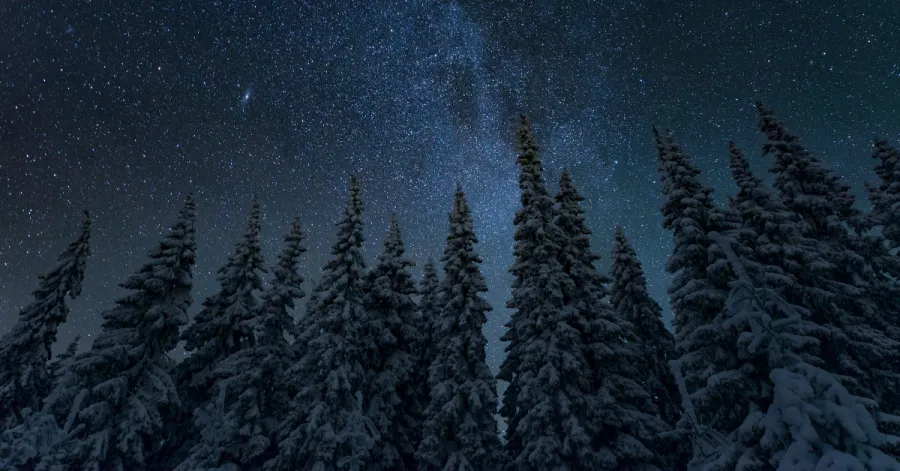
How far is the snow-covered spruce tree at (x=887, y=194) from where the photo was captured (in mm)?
20062

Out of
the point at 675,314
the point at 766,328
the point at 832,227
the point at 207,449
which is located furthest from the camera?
the point at 832,227

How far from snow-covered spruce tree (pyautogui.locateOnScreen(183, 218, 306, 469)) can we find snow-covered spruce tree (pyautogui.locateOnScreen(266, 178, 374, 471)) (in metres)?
1.32

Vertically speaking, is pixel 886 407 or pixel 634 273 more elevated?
pixel 634 273

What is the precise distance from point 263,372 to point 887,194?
31.9 m

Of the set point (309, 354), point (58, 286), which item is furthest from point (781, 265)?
point (58, 286)

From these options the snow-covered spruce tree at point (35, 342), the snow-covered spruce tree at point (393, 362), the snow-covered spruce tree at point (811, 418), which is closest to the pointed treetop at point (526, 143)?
the snow-covered spruce tree at point (393, 362)

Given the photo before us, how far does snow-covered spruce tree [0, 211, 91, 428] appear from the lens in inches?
902

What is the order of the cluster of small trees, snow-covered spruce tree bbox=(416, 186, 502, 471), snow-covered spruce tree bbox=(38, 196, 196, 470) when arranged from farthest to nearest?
1. snow-covered spruce tree bbox=(38, 196, 196, 470)
2. snow-covered spruce tree bbox=(416, 186, 502, 471)
3. the cluster of small trees

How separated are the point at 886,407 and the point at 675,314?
7.86 m

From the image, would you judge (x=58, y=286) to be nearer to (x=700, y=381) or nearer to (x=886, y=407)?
(x=700, y=381)

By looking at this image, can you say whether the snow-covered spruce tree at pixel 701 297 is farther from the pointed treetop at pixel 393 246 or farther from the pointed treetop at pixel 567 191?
the pointed treetop at pixel 393 246

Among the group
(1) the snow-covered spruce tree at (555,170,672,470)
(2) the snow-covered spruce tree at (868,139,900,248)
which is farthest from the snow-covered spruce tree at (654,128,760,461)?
(2) the snow-covered spruce tree at (868,139,900,248)

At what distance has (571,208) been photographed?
21.5 m

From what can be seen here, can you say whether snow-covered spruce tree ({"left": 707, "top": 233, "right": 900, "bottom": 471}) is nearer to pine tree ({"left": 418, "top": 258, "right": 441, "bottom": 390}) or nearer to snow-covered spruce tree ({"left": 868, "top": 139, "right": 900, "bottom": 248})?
pine tree ({"left": 418, "top": 258, "right": 441, "bottom": 390})
